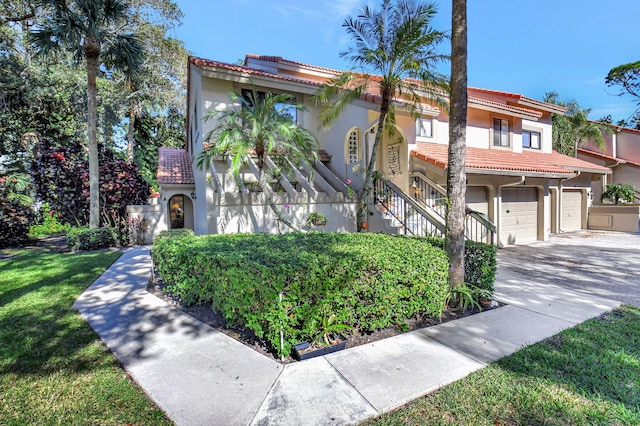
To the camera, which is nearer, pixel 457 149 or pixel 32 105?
pixel 457 149

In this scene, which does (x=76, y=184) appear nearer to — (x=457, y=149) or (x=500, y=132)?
(x=457, y=149)

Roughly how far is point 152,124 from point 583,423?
1222 inches

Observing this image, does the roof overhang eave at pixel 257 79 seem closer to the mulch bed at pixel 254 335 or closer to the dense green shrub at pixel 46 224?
the mulch bed at pixel 254 335

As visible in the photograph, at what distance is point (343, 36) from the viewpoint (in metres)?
8.88

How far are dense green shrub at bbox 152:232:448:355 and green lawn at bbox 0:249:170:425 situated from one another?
1386 millimetres

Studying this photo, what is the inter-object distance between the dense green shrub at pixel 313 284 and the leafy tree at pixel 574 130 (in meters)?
20.8

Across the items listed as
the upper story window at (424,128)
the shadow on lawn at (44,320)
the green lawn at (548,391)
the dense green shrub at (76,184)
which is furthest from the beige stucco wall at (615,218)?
the dense green shrub at (76,184)

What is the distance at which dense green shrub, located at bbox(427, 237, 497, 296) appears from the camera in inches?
218

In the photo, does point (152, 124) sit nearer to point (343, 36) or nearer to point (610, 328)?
point (343, 36)

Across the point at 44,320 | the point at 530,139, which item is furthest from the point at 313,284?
the point at 530,139

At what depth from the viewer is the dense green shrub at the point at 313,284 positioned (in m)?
3.67

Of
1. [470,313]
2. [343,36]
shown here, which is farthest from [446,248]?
[343,36]

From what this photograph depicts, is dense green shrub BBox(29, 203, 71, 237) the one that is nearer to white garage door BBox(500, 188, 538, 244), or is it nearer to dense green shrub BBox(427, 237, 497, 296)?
dense green shrub BBox(427, 237, 497, 296)

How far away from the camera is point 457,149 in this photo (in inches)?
207
